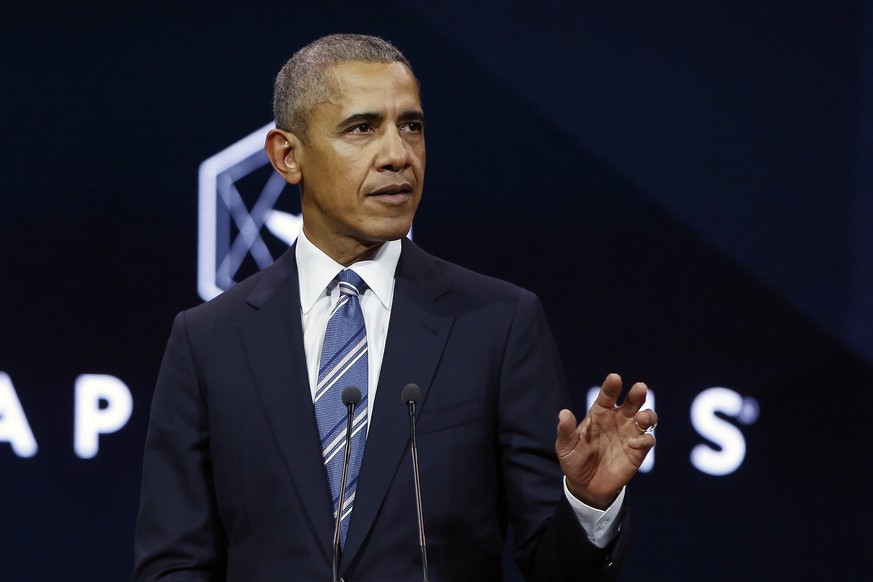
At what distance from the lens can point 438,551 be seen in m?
1.86

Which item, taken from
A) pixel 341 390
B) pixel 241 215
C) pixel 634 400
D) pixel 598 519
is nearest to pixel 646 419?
pixel 634 400

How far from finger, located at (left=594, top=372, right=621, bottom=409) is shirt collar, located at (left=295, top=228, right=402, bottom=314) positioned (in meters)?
0.48

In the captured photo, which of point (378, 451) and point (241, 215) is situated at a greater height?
point (241, 215)

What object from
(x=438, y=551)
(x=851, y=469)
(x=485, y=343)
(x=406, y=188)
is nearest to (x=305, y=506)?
(x=438, y=551)

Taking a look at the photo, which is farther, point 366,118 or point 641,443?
point 366,118

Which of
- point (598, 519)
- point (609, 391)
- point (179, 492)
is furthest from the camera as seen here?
point (179, 492)

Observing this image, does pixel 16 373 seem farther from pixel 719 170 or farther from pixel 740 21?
pixel 740 21

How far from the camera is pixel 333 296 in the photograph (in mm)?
2043

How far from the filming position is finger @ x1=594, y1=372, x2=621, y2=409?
1610 millimetres

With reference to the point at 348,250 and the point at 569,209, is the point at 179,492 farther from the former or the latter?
the point at 569,209

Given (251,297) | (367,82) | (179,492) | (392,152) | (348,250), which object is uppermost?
(367,82)

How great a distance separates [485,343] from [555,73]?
4.85 feet

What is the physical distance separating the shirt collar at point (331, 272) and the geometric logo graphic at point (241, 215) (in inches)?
44.6

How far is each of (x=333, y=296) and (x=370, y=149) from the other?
0.89 ft
